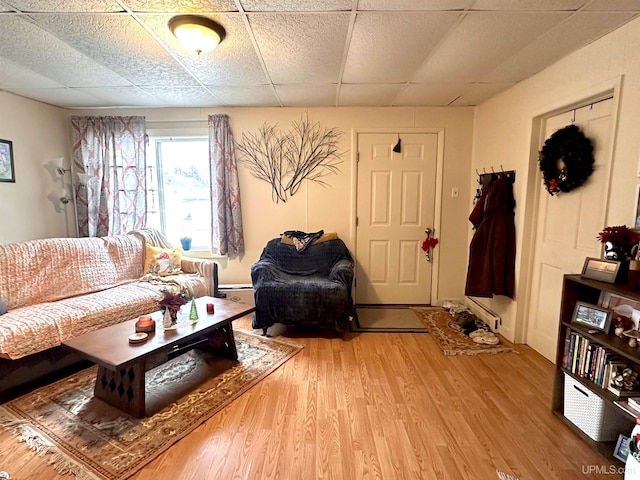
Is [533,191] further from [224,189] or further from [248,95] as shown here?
[224,189]

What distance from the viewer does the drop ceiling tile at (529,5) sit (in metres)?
1.60

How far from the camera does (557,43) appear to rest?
2.04 m

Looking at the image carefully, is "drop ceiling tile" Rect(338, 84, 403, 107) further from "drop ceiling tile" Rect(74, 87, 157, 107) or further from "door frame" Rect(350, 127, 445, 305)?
"drop ceiling tile" Rect(74, 87, 157, 107)

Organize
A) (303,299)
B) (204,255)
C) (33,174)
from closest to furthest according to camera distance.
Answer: (303,299) < (33,174) < (204,255)

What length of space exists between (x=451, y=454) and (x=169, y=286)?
262cm

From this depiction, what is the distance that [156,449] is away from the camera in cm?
162

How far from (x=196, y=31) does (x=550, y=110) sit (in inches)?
98.7

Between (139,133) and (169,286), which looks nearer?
(169,286)

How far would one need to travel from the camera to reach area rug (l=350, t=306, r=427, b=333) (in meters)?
3.15

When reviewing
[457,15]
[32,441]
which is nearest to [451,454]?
[32,441]

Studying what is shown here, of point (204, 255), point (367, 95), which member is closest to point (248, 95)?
point (367, 95)

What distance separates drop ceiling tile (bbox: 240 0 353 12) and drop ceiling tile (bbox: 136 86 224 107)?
1531mm

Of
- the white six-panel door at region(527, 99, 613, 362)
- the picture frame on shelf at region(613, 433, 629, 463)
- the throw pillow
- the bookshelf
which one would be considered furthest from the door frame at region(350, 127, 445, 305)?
the picture frame on shelf at region(613, 433, 629, 463)

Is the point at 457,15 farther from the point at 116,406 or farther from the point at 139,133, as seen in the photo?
the point at 139,133
